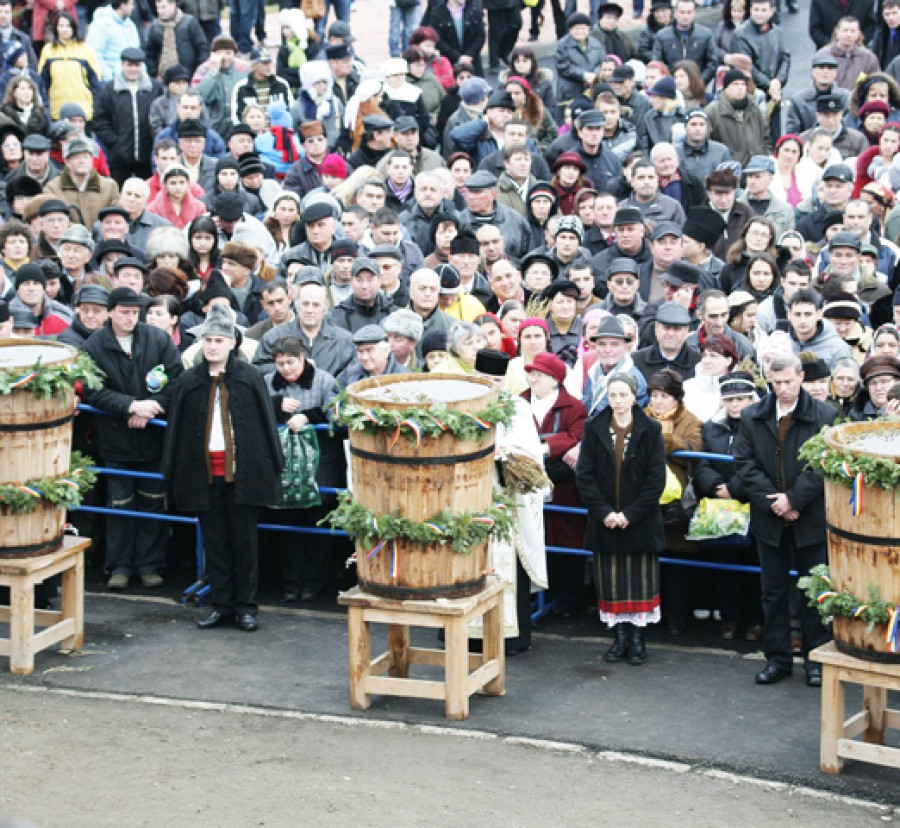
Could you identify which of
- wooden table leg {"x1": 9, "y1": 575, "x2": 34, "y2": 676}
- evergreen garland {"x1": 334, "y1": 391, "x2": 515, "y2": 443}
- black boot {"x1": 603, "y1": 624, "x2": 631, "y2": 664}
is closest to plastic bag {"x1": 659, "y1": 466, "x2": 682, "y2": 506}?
black boot {"x1": 603, "y1": 624, "x2": 631, "y2": 664}

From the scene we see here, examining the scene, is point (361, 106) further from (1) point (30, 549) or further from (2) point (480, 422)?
(2) point (480, 422)

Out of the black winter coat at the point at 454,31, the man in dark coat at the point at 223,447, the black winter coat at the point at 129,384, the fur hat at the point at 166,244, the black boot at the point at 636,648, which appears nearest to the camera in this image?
the black boot at the point at 636,648

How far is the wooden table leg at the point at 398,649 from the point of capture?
1086 centimetres

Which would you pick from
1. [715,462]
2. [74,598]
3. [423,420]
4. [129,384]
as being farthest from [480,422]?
[129,384]

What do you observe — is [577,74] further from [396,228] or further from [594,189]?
[396,228]

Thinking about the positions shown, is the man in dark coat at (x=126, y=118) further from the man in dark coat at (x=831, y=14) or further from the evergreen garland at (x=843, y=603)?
the evergreen garland at (x=843, y=603)

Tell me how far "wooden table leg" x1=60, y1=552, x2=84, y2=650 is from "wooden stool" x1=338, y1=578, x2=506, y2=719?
206 cm

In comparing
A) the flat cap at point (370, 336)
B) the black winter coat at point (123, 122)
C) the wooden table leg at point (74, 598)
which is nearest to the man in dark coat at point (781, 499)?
the flat cap at point (370, 336)

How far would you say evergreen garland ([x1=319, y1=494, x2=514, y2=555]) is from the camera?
9969mm

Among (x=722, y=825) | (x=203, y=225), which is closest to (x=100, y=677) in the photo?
(x=722, y=825)

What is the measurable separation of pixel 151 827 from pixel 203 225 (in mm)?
7323

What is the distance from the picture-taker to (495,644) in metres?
10.8

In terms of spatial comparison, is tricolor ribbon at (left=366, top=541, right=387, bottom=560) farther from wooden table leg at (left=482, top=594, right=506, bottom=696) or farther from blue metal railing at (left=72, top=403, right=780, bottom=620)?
blue metal railing at (left=72, top=403, right=780, bottom=620)

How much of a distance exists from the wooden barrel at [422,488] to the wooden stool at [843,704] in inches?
83.0
